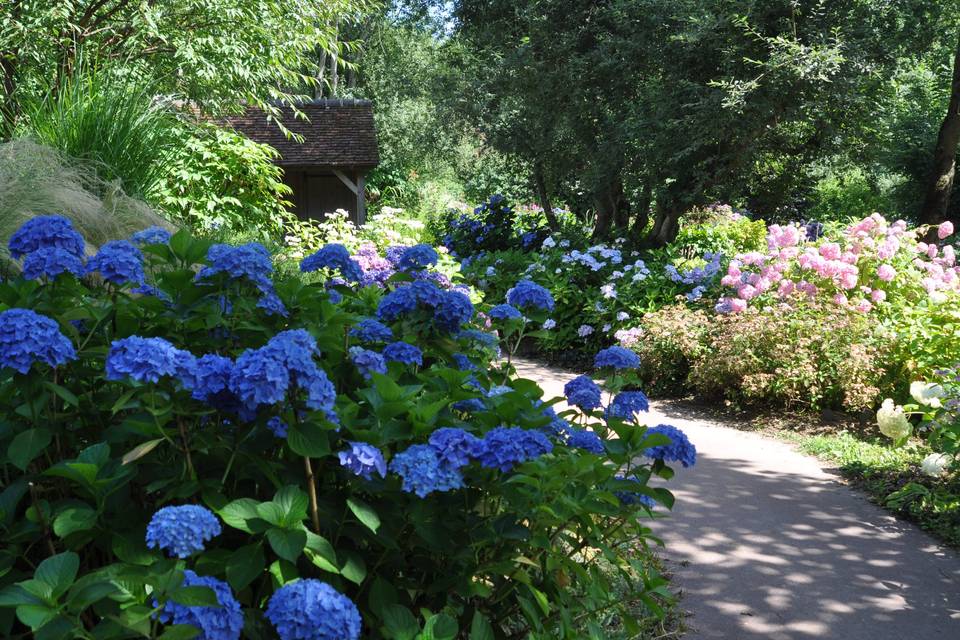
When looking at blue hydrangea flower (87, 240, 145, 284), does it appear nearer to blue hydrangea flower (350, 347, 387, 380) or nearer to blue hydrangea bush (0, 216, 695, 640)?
blue hydrangea bush (0, 216, 695, 640)

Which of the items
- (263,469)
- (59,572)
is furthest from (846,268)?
(59,572)

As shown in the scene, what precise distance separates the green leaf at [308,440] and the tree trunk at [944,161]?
11.6m

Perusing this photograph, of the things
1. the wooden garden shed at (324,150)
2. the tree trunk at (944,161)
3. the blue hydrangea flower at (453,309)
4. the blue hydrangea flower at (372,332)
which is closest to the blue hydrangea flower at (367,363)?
the blue hydrangea flower at (372,332)

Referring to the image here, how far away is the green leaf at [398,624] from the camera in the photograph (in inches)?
62.8

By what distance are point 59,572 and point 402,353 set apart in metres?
1.00

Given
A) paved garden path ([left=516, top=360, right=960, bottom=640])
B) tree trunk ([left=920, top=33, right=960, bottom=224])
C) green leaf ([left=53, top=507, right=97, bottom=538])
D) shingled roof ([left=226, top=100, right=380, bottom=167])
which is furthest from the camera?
shingled roof ([left=226, top=100, right=380, bottom=167])

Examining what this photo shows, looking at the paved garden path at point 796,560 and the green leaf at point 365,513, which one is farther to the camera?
the paved garden path at point 796,560

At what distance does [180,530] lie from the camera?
4.49ft

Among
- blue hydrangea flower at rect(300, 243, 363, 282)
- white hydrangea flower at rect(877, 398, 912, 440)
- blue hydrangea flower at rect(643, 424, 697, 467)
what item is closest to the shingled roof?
white hydrangea flower at rect(877, 398, 912, 440)

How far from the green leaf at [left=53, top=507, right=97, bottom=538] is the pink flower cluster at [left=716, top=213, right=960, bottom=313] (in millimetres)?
6449

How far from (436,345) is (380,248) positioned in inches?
252

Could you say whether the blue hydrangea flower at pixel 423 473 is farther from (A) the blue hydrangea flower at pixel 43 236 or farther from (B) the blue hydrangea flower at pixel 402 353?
(A) the blue hydrangea flower at pixel 43 236

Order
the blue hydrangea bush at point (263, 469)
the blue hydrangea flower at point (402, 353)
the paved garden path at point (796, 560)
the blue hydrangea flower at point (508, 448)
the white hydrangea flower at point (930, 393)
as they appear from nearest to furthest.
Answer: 1. the blue hydrangea bush at point (263, 469)
2. the blue hydrangea flower at point (508, 448)
3. the blue hydrangea flower at point (402, 353)
4. the paved garden path at point (796, 560)
5. the white hydrangea flower at point (930, 393)

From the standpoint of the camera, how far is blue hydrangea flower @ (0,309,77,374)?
5.00 feet
